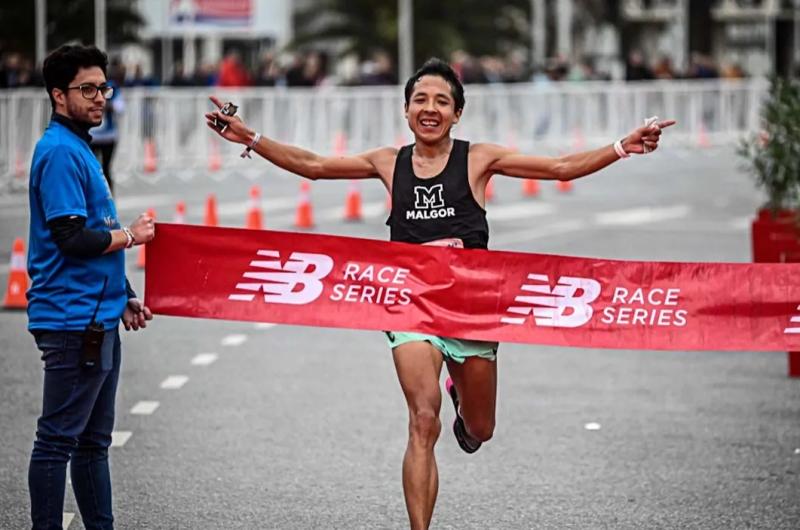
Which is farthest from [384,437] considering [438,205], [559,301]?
[438,205]

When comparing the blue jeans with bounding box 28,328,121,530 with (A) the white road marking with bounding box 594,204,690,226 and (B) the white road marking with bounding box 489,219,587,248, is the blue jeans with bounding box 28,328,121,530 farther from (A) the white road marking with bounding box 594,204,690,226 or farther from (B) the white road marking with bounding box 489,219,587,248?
(A) the white road marking with bounding box 594,204,690,226

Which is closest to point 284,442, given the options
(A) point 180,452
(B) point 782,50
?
(A) point 180,452

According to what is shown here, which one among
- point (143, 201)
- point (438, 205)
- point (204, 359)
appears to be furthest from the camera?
point (143, 201)

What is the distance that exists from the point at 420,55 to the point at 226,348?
38750mm

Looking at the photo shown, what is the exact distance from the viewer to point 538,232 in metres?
20.7

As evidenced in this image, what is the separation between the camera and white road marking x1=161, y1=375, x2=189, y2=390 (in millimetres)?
10875

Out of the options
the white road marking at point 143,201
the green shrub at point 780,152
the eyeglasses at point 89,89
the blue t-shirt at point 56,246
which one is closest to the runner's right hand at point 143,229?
the blue t-shirt at point 56,246

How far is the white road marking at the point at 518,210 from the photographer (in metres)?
22.9

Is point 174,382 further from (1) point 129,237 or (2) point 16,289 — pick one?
(1) point 129,237

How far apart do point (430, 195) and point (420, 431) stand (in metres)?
0.94

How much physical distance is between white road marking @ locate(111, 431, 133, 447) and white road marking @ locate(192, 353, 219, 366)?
245 cm

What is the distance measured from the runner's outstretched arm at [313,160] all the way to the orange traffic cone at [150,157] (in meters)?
22.6

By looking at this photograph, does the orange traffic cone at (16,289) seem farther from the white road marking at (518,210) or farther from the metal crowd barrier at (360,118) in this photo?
the metal crowd barrier at (360,118)

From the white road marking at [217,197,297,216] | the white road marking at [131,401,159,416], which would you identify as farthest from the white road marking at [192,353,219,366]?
the white road marking at [217,197,297,216]
